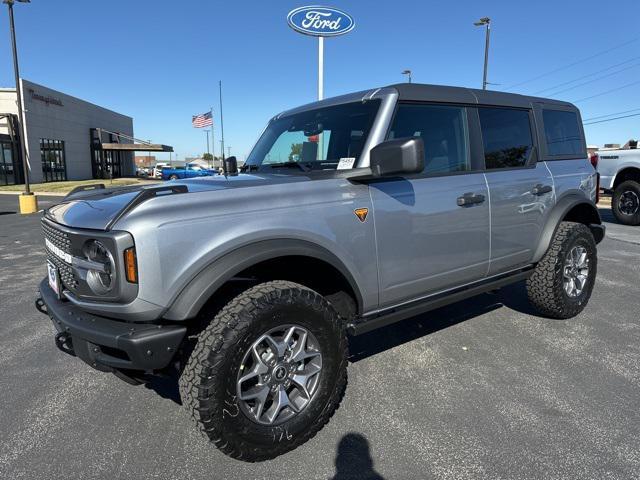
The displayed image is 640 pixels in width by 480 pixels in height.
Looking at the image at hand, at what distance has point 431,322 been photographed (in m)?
→ 4.37

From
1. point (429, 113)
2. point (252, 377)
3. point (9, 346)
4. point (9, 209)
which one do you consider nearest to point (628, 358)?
point (429, 113)

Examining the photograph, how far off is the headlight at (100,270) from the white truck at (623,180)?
1146cm

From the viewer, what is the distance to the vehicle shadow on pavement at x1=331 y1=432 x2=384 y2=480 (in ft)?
7.42

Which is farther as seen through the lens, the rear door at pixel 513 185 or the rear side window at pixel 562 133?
the rear side window at pixel 562 133

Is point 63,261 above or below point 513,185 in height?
below

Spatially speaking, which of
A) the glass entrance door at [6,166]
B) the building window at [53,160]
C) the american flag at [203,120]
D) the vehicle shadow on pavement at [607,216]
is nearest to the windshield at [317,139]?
the vehicle shadow on pavement at [607,216]

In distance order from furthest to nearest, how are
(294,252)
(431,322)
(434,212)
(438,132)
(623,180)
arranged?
(623,180) → (431,322) → (438,132) → (434,212) → (294,252)

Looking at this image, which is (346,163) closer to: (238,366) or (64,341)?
(238,366)

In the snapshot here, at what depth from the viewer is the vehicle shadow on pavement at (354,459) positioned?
7.42 ft

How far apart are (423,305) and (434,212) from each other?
65 centimetres

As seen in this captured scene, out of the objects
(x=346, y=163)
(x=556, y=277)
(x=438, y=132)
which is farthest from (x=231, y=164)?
(x=556, y=277)

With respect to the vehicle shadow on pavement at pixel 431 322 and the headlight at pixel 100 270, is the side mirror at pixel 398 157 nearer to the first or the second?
the headlight at pixel 100 270

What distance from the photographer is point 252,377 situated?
7.60ft

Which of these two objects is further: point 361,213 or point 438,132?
point 438,132
